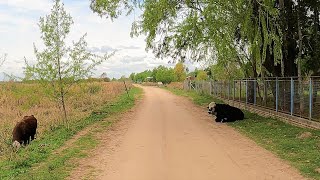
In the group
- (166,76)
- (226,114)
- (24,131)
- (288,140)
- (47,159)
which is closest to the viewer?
(47,159)

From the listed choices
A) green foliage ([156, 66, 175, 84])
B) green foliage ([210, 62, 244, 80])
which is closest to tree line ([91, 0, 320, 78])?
green foliage ([210, 62, 244, 80])

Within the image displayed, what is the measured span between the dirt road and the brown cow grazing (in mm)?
2879

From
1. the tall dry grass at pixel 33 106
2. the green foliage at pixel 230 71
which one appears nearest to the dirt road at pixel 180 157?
the tall dry grass at pixel 33 106

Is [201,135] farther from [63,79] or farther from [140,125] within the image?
[63,79]

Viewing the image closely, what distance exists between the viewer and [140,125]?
1706 centimetres

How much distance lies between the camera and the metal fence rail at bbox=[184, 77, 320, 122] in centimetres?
1496

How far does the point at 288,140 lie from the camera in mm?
Result: 12555

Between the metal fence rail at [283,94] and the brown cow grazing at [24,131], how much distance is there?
36.2ft

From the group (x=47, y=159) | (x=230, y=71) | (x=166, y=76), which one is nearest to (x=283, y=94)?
(x=47, y=159)

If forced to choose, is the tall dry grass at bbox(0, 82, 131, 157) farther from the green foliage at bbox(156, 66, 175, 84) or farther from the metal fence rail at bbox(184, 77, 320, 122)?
the green foliage at bbox(156, 66, 175, 84)

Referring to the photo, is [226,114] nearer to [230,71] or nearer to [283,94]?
[283,94]

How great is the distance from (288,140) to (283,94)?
5979mm

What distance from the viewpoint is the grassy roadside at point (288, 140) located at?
30.7 feet

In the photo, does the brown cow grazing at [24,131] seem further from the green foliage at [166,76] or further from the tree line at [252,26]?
the green foliage at [166,76]
